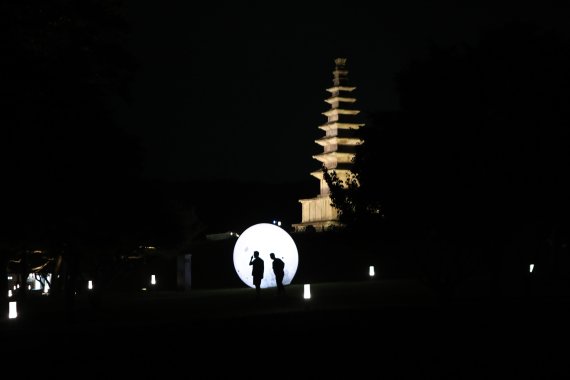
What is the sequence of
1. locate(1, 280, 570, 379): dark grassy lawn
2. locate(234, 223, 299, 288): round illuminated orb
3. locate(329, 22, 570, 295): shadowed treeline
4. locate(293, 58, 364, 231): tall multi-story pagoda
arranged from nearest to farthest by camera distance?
locate(1, 280, 570, 379): dark grassy lawn, locate(329, 22, 570, 295): shadowed treeline, locate(234, 223, 299, 288): round illuminated orb, locate(293, 58, 364, 231): tall multi-story pagoda

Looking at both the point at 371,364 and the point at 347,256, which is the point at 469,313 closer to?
the point at 371,364

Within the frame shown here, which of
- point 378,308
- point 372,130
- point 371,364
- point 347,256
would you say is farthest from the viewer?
point 347,256

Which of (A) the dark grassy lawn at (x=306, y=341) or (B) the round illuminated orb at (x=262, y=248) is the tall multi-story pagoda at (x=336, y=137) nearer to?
(B) the round illuminated orb at (x=262, y=248)

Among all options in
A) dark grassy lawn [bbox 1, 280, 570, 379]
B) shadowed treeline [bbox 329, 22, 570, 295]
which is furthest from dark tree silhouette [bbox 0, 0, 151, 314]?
shadowed treeline [bbox 329, 22, 570, 295]

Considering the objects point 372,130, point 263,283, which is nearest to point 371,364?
point 372,130

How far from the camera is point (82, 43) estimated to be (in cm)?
1836

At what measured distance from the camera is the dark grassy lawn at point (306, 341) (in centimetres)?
1237

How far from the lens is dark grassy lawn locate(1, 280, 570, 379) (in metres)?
12.4

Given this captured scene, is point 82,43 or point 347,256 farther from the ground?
point 82,43

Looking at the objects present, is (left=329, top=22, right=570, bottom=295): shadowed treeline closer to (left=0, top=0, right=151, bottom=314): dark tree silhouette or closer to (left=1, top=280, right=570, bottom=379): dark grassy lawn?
(left=1, top=280, right=570, bottom=379): dark grassy lawn

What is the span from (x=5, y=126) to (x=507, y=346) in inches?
379

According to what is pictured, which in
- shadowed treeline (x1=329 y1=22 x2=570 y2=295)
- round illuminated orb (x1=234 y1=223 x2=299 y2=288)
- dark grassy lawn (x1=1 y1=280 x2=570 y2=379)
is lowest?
dark grassy lawn (x1=1 y1=280 x2=570 y2=379)

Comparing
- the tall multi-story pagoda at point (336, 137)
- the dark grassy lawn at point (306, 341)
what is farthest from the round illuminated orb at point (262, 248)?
the tall multi-story pagoda at point (336, 137)

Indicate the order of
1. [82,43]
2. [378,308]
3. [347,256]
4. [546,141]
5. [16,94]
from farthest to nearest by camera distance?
[347,256] → [546,141] → [378,308] → [82,43] → [16,94]
